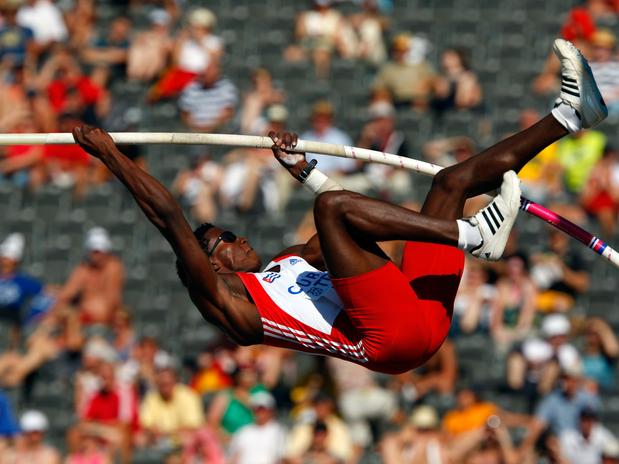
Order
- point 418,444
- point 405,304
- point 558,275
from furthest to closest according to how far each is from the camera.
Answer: point 558,275, point 418,444, point 405,304

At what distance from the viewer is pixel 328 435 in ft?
46.5

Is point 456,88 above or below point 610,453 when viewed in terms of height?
above

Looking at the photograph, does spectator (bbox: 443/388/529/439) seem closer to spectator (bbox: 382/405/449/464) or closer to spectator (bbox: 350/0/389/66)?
spectator (bbox: 382/405/449/464)

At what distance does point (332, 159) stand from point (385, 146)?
0.72 metres

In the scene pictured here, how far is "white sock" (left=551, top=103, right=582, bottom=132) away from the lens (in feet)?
30.3

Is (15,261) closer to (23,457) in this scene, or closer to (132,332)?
(132,332)

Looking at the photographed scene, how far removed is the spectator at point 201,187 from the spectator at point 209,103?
812mm

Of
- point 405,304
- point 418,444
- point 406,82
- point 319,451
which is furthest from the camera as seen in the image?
point 406,82

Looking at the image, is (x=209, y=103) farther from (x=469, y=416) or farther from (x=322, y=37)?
(x=469, y=416)

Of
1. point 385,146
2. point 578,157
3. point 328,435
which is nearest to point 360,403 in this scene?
point 328,435

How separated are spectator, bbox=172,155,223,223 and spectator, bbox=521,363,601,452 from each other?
429 cm

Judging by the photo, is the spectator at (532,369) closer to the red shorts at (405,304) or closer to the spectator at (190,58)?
the spectator at (190,58)

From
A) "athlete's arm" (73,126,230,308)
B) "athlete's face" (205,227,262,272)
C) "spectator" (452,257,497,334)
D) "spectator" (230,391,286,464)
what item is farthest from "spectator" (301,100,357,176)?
"athlete's arm" (73,126,230,308)

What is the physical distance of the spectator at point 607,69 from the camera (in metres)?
18.1
